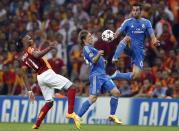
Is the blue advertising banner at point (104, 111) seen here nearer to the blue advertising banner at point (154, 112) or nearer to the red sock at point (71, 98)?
the blue advertising banner at point (154, 112)

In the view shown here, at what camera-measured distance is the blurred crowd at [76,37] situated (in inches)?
941

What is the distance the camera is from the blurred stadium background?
22.7m

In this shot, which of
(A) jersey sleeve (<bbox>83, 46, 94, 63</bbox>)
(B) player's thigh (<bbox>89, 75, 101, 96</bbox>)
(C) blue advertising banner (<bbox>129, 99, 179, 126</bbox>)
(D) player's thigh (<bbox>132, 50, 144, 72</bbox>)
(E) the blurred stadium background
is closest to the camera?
(A) jersey sleeve (<bbox>83, 46, 94, 63</bbox>)

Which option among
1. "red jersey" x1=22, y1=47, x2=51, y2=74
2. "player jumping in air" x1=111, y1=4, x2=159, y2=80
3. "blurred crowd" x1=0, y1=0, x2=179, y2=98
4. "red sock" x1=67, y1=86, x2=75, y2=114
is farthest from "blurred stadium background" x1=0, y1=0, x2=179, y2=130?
"red sock" x1=67, y1=86, x2=75, y2=114

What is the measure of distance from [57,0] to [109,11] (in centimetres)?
258

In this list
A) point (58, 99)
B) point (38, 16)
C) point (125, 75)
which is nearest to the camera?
point (125, 75)

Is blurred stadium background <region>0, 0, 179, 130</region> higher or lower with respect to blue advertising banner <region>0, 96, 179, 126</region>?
higher

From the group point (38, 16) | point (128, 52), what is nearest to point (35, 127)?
point (128, 52)

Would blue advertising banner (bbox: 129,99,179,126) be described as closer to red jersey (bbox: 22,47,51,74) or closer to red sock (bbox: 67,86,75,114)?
red sock (bbox: 67,86,75,114)

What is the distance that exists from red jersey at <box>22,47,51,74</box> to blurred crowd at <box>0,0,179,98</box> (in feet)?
16.9

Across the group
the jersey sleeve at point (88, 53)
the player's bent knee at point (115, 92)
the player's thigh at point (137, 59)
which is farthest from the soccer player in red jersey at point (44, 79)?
the player's thigh at point (137, 59)

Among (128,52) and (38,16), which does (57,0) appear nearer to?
(38,16)

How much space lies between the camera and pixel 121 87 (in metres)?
23.7

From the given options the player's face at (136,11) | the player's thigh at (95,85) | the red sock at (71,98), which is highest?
the player's face at (136,11)
